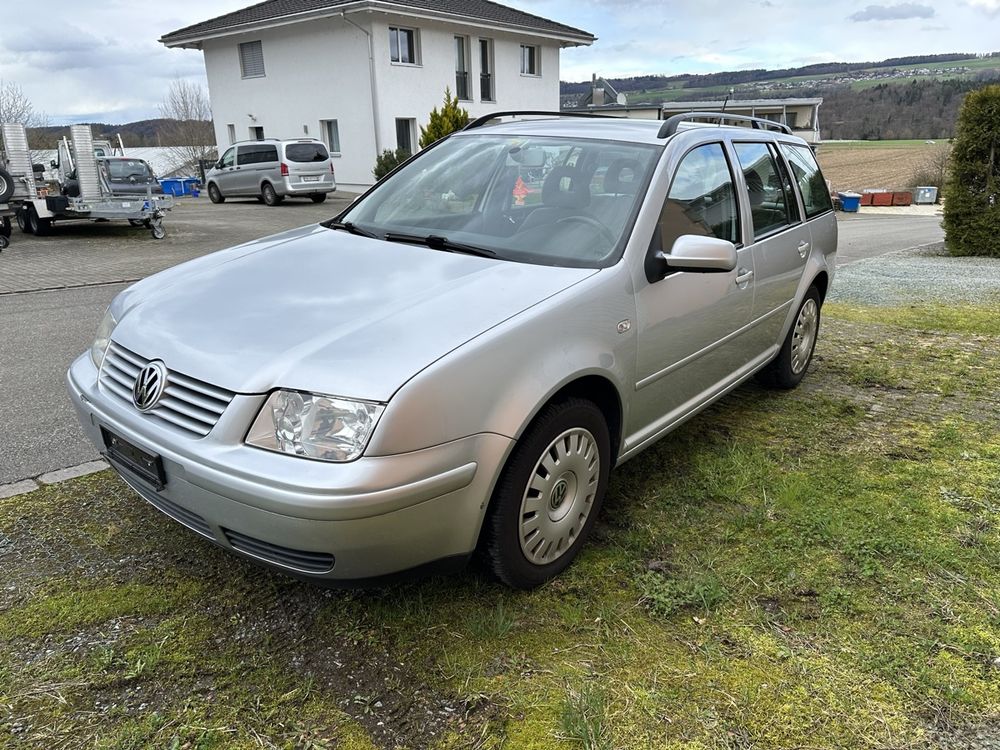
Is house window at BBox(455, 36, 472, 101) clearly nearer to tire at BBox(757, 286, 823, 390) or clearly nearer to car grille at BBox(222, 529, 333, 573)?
tire at BBox(757, 286, 823, 390)

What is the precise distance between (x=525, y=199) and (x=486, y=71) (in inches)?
1066

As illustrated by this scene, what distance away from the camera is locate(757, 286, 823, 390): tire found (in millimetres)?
4953

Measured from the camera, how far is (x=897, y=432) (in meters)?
4.48

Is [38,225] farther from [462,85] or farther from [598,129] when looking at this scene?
[462,85]

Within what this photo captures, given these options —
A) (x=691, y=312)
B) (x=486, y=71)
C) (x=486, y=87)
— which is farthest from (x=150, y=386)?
(x=486, y=71)

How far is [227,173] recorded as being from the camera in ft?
73.9

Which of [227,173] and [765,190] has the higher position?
[765,190]

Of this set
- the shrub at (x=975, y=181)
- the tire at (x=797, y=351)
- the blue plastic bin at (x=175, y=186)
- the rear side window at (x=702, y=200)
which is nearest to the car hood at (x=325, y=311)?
the rear side window at (x=702, y=200)

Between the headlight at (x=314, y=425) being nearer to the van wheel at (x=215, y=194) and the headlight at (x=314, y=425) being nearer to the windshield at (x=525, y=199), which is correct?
the windshield at (x=525, y=199)

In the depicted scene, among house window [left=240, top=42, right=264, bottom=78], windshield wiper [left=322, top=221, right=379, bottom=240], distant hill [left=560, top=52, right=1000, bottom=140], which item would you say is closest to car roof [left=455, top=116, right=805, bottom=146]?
windshield wiper [left=322, top=221, right=379, bottom=240]

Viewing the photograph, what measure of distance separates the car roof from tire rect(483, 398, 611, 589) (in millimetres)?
1518

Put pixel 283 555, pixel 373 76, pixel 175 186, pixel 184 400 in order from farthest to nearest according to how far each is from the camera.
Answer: pixel 175 186 → pixel 373 76 → pixel 184 400 → pixel 283 555

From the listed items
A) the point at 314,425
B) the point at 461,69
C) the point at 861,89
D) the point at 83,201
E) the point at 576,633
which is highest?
the point at 861,89

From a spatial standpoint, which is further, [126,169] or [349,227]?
[126,169]
